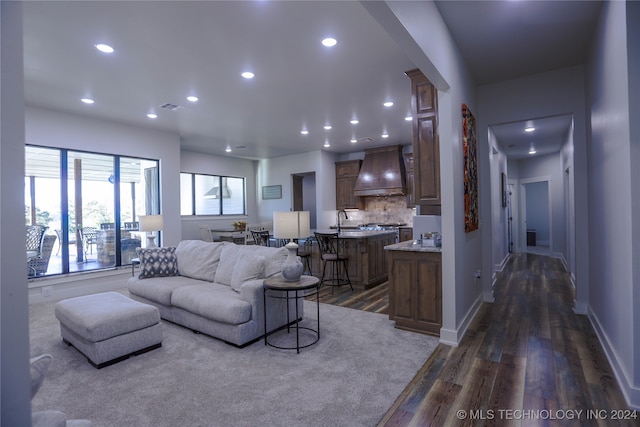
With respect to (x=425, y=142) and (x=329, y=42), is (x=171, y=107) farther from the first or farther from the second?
(x=425, y=142)

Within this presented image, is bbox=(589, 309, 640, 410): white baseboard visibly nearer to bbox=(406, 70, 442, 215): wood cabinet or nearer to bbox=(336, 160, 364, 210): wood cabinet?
bbox=(406, 70, 442, 215): wood cabinet

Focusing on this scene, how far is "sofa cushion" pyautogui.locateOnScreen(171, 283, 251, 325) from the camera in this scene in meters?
2.97

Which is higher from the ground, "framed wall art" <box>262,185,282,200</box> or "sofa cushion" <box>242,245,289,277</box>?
"framed wall art" <box>262,185,282,200</box>

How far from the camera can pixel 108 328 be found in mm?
2703

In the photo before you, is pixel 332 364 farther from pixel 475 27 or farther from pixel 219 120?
pixel 219 120

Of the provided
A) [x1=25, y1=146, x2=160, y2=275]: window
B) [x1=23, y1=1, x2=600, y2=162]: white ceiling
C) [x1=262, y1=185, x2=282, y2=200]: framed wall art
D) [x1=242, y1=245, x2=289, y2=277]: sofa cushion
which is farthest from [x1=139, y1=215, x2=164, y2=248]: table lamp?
[x1=262, y1=185, x2=282, y2=200]: framed wall art

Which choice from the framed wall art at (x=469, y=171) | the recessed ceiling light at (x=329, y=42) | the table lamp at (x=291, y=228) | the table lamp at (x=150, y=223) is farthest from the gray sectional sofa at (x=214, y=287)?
the recessed ceiling light at (x=329, y=42)

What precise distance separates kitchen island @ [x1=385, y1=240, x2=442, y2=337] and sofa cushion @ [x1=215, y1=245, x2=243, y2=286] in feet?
6.01

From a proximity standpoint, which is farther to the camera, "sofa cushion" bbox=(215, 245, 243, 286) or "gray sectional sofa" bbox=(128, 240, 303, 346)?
"sofa cushion" bbox=(215, 245, 243, 286)

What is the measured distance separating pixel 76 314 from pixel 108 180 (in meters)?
3.61

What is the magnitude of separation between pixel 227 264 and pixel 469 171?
10.1 ft

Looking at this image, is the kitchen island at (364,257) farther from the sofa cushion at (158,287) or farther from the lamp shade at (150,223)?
the lamp shade at (150,223)

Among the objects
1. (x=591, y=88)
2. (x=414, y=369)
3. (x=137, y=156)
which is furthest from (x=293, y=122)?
(x=414, y=369)

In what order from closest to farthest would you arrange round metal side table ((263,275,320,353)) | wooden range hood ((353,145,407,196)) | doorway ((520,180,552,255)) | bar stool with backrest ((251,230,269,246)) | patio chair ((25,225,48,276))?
round metal side table ((263,275,320,353))
patio chair ((25,225,48,276))
bar stool with backrest ((251,230,269,246))
wooden range hood ((353,145,407,196))
doorway ((520,180,552,255))
